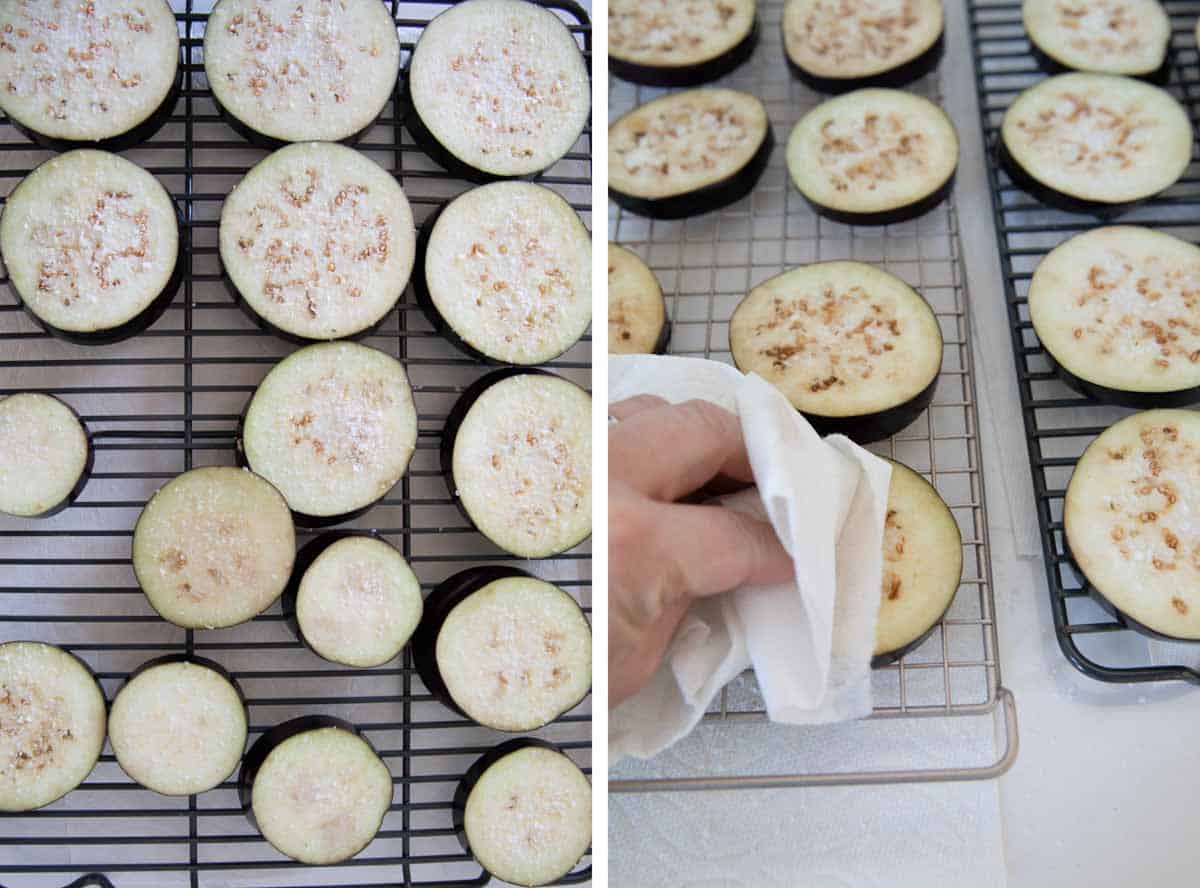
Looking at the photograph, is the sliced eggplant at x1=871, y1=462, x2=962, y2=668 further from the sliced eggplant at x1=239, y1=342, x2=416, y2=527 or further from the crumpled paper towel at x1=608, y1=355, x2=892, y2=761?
the sliced eggplant at x1=239, y1=342, x2=416, y2=527

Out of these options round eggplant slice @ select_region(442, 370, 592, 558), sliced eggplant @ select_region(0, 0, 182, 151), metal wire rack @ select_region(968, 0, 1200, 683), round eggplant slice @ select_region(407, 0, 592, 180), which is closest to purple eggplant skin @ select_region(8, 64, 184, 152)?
sliced eggplant @ select_region(0, 0, 182, 151)

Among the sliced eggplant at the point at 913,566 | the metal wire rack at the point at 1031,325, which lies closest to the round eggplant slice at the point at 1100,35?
the metal wire rack at the point at 1031,325

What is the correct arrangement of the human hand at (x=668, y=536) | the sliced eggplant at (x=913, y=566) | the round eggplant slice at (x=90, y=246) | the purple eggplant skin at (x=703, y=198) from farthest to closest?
the purple eggplant skin at (x=703, y=198)
the round eggplant slice at (x=90, y=246)
the sliced eggplant at (x=913, y=566)
the human hand at (x=668, y=536)

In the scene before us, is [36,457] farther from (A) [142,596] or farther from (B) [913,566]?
(B) [913,566]

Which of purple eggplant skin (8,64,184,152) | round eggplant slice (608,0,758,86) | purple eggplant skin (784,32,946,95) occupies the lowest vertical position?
purple eggplant skin (8,64,184,152)

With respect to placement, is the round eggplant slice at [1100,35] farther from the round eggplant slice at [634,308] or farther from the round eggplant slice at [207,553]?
the round eggplant slice at [207,553]

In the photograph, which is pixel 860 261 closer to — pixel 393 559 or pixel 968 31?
pixel 968 31
